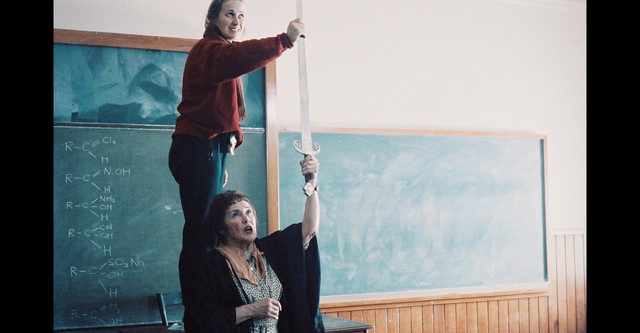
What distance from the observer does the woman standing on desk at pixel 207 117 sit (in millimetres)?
2555

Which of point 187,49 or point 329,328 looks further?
point 187,49

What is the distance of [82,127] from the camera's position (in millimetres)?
3109

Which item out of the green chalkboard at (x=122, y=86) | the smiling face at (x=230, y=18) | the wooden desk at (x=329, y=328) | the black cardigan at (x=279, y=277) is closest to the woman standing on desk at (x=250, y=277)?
the black cardigan at (x=279, y=277)

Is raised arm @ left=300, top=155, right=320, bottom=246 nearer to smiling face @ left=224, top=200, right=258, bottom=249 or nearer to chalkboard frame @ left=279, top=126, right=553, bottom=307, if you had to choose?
smiling face @ left=224, top=200, right=258, bottom=249

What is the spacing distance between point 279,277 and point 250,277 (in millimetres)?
105

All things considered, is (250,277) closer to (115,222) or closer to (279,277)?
(279,277)

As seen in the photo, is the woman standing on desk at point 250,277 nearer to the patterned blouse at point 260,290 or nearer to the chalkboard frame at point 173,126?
the patterned blouse at point 260,290

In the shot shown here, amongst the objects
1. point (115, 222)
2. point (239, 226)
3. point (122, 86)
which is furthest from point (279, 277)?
point (122, 86)

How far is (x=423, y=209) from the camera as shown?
3.98 meters

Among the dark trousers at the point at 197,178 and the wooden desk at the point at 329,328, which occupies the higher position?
the dark trousers at the point at 197,178

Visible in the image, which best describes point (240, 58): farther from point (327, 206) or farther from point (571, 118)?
point (571, 118)

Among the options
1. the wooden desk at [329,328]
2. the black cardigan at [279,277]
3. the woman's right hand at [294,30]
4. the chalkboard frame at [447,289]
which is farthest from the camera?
the chalkboard frame at [447,289]
